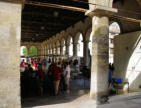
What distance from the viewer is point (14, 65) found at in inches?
166

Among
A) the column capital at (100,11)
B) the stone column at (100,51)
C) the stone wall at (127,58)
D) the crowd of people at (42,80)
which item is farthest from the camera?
the stone wall at (127,58)

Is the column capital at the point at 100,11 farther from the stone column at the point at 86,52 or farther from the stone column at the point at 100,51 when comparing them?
the stone column at the point at 86,52

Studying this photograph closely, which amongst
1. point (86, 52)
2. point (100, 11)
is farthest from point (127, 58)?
point (86, 52)

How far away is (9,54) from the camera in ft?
13.7

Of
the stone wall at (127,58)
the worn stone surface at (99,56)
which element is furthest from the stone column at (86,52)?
the worn stone surface at (99,56)

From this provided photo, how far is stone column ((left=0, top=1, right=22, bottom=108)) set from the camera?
4.07m

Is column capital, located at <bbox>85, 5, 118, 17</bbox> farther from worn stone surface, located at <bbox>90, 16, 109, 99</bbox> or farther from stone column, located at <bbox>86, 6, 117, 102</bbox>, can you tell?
worn stone surface, located at <bbox>90, 16, 109, 99</bbox>

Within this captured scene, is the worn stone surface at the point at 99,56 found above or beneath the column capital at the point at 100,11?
beneath

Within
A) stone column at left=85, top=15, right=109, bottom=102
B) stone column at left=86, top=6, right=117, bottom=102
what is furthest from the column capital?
stone column at left=85, top=15, right=109, bottom=102

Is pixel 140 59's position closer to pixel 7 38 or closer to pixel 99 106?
pixel 99 106

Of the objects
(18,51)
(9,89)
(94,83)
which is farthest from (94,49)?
(9,89)

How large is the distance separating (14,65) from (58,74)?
2.57 m

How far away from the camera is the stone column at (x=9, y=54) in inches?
160

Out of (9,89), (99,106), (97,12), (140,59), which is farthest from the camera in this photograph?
(140,59)
